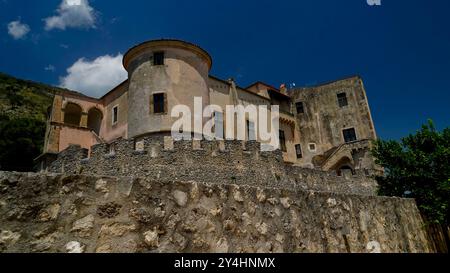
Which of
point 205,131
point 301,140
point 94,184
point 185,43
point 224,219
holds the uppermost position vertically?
point 185,43

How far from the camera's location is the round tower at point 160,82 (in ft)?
60.8

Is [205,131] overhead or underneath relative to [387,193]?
overhead

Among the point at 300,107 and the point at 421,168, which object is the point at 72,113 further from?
the point at 421,168

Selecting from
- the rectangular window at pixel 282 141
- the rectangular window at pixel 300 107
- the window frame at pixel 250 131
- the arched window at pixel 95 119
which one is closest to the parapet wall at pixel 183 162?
the arched window at pixel 95 119

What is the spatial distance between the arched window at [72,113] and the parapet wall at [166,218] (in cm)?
2275

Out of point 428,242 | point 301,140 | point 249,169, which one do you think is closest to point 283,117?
point 301,140

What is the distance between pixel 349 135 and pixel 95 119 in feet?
80.2

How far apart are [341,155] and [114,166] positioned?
23.1 meters

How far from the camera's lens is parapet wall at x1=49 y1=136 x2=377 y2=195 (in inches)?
539

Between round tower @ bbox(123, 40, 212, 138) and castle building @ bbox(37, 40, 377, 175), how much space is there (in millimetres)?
56

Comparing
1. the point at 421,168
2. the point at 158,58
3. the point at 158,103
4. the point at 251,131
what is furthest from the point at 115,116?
the point at 421,168

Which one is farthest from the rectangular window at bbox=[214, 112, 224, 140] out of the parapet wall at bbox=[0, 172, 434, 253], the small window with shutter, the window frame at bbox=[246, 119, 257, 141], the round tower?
the parapet wall at bbox=[0, 172, 434, 253]
